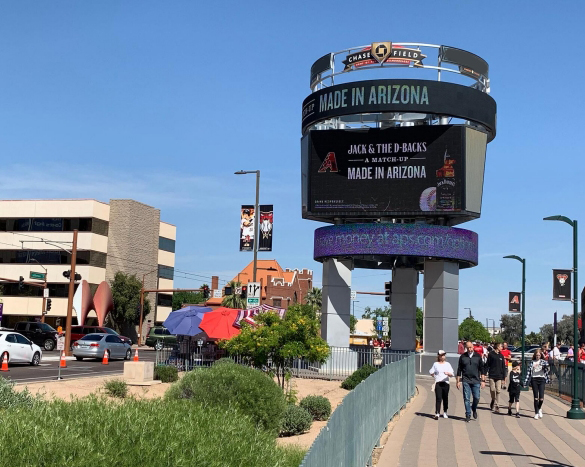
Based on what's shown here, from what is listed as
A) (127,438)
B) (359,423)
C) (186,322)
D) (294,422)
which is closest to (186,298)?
(186,322)

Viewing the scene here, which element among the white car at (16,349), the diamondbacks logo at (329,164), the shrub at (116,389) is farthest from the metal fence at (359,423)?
the diamondbacks logo at (329,164)

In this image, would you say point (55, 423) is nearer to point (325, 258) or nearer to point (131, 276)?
point (325, 258)

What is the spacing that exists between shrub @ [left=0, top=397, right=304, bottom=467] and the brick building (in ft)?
298

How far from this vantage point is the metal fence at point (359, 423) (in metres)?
7.39

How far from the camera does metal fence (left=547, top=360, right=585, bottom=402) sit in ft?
82.2

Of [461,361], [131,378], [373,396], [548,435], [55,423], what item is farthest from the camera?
[131,378]

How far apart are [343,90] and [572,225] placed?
70.0 ft

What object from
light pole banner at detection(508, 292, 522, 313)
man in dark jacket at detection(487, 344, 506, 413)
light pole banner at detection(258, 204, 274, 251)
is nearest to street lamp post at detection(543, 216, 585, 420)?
man in dark jacket at detection(487, 344, 506, 413)

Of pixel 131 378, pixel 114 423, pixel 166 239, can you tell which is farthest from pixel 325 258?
pixel 166 239

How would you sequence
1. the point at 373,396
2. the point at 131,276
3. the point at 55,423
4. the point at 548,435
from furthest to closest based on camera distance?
the point at 131,276 < the point at 548,435 < the point at 373,396 < the point at 55,423

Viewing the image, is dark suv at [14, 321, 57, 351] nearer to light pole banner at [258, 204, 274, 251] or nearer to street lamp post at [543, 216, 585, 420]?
light pole banner at [258, 204, 274, 251]

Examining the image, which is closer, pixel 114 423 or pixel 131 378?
pixel 114 423

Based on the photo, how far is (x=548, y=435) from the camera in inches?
716

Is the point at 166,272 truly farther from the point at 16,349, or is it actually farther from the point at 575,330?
the point at 575,330
